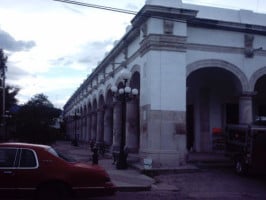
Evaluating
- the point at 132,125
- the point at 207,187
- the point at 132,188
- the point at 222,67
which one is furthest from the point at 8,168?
the point at 132,125

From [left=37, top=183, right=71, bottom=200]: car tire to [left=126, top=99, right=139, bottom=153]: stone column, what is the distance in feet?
49.7

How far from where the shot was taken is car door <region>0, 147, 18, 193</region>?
366 inches

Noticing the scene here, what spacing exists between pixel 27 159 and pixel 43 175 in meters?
0.56

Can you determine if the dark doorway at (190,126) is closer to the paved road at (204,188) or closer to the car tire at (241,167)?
the paved road at (204,188)

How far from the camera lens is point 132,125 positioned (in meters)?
24.8

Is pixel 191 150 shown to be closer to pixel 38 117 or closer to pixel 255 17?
pixel 255 17

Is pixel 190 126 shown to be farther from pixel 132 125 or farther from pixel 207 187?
pixel 207 187

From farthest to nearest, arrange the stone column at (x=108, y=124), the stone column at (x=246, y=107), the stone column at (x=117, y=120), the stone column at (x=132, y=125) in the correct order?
the stone column at (x=108, y=124) → the stone column at (x=117, y=120) → the stone column at (x=132, y=125) → the stone column at (x=246, y=107)

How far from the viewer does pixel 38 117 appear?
64.7 ft

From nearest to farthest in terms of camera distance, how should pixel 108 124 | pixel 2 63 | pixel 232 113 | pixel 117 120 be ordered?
1. pixel 232 113
2. pixel 117 120
3. pixel 108 124
4. pixel 2 63

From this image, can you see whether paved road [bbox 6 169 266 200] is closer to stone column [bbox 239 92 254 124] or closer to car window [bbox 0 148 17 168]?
car window [bbox 0 148 17 168]

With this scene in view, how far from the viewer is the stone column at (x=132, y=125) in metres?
24.7

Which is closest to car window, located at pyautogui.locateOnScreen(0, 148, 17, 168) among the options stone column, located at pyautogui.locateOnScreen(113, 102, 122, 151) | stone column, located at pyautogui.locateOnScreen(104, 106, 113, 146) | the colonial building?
the colonial building

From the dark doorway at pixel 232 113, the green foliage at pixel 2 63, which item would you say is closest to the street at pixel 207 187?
the dark doorway at pixel 232 113
